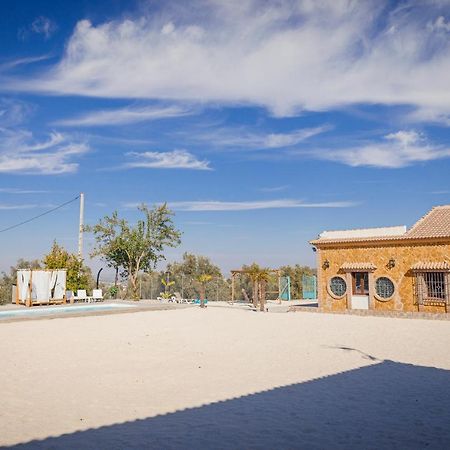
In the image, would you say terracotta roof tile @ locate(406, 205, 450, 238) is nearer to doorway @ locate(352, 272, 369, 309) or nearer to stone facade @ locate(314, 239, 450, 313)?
stone facade @ locate(314, 239, 450, 313)

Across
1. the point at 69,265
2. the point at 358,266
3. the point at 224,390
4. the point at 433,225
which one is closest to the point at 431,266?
the point at 433,225

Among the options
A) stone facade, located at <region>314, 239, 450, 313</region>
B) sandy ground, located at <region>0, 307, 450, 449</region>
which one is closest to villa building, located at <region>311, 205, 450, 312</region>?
stone facade, located at <region>314, 239, 450, 313</region>

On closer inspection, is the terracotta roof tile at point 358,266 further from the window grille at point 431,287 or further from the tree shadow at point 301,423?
the tree shadow at point 301,423

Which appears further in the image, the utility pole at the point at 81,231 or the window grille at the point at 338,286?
the utility pole at the point at 81,231

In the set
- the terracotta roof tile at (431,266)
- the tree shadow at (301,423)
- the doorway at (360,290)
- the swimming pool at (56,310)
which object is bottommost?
the tree shadow at (301,423)

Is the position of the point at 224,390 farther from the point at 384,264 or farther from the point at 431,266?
the point at 384,264

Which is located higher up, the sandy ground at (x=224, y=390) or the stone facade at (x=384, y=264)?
the stone facade at (x=384, y=264)

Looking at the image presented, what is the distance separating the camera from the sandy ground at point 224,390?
5.17 meters

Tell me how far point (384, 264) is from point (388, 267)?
0.24 m

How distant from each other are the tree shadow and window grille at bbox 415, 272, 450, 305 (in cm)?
1316

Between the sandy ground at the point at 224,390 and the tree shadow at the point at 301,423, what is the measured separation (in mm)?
18

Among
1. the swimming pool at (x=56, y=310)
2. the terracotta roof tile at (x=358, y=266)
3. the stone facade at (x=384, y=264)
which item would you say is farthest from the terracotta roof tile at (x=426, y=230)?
the swimming pool at (x=56, y=310)

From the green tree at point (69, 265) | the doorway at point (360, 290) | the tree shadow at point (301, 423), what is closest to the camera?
the tree shadow at point (301, 423)

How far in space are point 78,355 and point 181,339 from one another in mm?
3552
